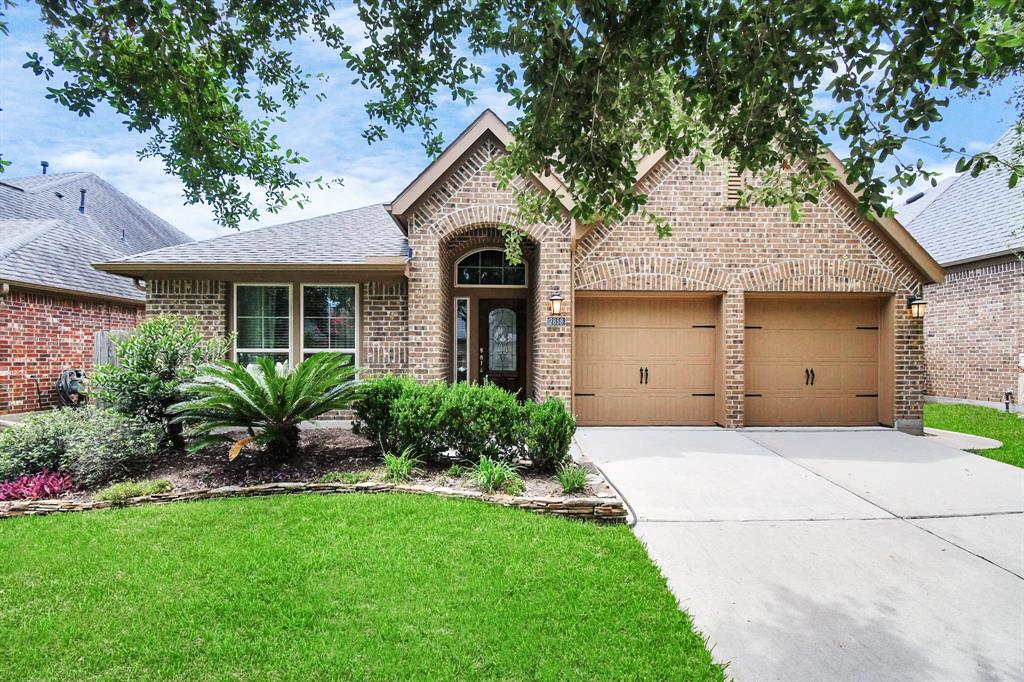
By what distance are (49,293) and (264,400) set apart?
972 cm

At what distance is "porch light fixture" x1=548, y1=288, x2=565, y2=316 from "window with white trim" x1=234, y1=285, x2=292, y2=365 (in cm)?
455

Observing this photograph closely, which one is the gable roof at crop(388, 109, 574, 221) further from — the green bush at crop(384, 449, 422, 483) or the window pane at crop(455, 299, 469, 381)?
the green bush at crop(384, 449, 422, 483)

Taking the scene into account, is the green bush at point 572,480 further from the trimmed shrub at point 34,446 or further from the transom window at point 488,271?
the transom window at point 488,271

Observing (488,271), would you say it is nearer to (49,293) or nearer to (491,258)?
(491,258)

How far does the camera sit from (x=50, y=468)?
17.1 ft

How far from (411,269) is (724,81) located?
226 inches

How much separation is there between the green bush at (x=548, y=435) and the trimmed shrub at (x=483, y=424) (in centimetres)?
15

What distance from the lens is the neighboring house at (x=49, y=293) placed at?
10.5 meters

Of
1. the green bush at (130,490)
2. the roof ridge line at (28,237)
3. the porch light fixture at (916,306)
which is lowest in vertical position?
the green bush at (130,490)

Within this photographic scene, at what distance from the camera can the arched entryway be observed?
974 centimetres

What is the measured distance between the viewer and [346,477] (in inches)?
205

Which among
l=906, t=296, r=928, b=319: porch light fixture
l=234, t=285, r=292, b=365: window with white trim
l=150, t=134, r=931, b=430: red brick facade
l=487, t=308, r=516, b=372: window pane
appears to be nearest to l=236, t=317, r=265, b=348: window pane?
l=234, t=285, r=292, b=365: window with white trim

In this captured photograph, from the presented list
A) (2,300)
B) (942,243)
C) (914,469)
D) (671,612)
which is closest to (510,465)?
(671,612)

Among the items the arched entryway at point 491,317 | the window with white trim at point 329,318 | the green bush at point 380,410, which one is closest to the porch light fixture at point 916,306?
the arched entryway at point 491,317
